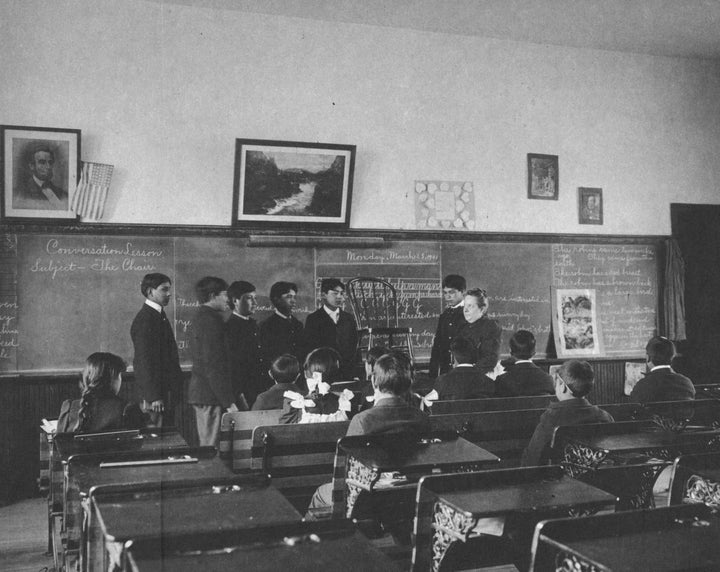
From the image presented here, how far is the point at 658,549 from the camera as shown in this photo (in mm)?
1421

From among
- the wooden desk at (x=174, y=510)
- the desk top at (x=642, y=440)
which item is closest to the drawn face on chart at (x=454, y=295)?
the desk top at (x=642, y=440)

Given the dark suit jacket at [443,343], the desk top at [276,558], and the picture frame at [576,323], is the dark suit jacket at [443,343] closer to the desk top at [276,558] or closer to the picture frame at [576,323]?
the picture frame at [576,323]

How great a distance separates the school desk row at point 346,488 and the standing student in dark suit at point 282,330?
211cm

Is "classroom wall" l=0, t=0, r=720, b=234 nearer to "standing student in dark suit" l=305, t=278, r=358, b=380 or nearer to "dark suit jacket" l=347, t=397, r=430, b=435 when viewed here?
"standing student in dark suit" l=305, t=278, r=358, b=380

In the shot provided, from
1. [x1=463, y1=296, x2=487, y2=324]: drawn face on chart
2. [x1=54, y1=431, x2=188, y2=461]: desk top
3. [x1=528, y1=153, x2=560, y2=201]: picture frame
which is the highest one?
[x1=528, y1=153, x2=560, y2=201]: picture frame

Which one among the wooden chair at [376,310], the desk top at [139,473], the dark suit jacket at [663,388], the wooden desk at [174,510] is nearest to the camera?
the wooden desk at [174,510]

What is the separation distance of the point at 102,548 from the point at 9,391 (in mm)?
3579

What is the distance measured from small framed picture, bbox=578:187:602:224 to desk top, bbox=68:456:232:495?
5.03m

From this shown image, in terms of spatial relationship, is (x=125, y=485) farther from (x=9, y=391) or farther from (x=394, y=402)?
(x=9, y=391)

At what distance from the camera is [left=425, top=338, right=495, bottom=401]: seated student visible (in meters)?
3.98

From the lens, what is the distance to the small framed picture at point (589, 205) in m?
6.52

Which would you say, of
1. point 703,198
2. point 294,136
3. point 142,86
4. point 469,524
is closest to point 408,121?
point 294,136

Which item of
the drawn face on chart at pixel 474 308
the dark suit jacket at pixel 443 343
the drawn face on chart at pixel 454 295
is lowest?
the dark suit jacket at pixel 443 343

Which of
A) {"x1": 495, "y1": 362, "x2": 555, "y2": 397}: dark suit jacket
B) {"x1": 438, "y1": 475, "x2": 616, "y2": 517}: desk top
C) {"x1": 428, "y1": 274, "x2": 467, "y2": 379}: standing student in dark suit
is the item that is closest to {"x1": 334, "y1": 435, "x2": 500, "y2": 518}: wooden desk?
{"x1": 438, "y1": 475, "x2": 616, "y2": 517}: desk top
